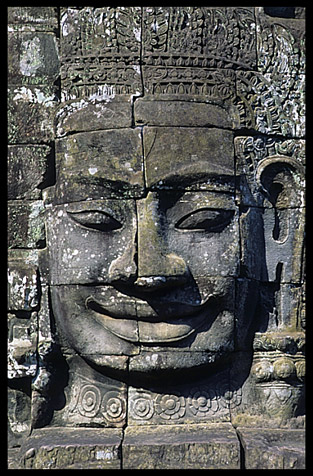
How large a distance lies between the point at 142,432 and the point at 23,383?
3.34 ft

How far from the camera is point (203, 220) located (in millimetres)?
6891

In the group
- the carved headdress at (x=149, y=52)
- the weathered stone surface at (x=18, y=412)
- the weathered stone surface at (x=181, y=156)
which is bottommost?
the weathered stone surface at (x=18, y=412)

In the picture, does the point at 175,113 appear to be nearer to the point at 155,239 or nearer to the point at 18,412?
the point at 155,239

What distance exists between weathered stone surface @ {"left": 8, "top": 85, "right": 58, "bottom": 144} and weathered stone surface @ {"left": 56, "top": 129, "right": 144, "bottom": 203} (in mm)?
327

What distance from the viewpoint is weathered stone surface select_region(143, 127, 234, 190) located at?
6820 millimetres

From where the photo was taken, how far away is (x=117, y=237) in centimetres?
688

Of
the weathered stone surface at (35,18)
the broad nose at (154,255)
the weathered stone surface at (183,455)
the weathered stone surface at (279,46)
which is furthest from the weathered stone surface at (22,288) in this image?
the weathered stone surface at (279,46)

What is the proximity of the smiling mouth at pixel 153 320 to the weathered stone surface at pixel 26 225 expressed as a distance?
2.25 ft

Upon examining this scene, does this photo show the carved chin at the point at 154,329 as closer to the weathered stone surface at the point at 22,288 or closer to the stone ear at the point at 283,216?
the weathered stone surface at the point at 22,288

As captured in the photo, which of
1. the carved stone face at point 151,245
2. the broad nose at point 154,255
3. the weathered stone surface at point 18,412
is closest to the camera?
the broad nose at point 154,255

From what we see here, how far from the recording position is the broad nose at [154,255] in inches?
264

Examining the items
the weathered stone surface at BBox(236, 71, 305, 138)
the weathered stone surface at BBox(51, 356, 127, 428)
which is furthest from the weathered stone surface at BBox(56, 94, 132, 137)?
the weathered stone surface at BBox(51, 356, 127, 428)

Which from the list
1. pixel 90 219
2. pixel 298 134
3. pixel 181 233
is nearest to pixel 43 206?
pixel 90 219

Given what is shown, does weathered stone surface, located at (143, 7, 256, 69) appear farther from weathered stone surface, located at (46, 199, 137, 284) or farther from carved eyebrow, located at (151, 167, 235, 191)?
weathered stone surface, located at (46, 199, 137, 284)
